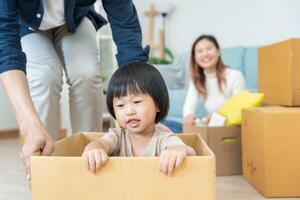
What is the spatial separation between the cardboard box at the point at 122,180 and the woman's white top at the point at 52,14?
61 cm

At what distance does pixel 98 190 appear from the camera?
0.76 metres

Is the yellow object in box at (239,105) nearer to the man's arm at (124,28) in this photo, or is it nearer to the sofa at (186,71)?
the man's arm at (124,28)

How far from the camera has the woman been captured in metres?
2.12

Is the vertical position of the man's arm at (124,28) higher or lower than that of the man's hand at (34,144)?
higher

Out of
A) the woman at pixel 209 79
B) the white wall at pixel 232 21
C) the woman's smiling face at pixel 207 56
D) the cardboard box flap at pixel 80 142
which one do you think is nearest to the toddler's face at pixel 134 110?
the cardboard box flap at pixel 80 142

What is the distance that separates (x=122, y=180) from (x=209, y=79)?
1.48 meters

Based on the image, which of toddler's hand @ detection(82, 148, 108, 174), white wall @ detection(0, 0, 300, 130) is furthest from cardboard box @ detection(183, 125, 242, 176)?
white wall @ detection(0, 0, 300, 130)

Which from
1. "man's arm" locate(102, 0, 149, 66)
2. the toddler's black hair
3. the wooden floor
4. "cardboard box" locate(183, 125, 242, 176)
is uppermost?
"man's arm" locate(102, 0, 149, 66)

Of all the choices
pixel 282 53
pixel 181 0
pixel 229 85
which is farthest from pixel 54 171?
pixel 181 0

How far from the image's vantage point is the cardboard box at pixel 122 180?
29.1 inches

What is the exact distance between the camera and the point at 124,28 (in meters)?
1.24

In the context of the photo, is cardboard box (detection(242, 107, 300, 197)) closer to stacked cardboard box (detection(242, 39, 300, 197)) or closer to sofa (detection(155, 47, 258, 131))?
stacked cardboard box (detection(242, 39, 300, 197))

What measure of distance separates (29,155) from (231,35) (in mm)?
2961

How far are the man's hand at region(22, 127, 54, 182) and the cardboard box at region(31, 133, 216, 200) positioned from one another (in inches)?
3.0
